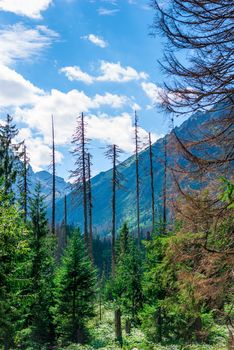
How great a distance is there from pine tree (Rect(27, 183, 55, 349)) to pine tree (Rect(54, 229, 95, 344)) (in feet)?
1.70

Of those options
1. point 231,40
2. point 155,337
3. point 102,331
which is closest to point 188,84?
point 231,40

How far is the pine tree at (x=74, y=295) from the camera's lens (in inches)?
837

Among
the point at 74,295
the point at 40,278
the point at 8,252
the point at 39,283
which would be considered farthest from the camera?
the point at 74,295

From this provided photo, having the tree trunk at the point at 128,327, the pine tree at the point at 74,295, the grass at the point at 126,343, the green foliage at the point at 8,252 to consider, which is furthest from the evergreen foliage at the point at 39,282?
the green foliage at the point at 8,252

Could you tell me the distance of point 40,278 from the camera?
21078 millimetres

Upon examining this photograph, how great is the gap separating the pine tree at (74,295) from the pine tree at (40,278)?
0.52 meters

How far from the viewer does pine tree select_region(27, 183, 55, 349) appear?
20.8 meters

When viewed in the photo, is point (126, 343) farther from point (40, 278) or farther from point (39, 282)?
point (40, 278)

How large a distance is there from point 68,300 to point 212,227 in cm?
1611

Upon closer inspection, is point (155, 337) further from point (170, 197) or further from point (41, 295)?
point (170, 197)

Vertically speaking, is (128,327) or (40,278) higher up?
(40,278)

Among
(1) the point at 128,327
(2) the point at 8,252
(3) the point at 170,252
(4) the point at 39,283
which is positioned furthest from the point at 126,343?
(3) the point at 170,252

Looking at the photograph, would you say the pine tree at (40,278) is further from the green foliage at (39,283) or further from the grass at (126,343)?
the grass at (126,343)

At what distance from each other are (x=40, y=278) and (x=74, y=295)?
2057 millimetres
